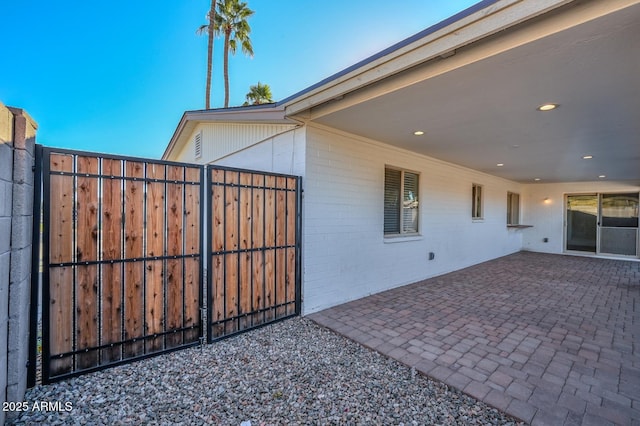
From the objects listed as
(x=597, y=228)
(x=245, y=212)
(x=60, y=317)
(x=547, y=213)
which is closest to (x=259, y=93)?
(x=245, y=212)

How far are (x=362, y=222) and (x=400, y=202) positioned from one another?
50.1 inches

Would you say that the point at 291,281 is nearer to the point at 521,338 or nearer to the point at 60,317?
the point at 60,317

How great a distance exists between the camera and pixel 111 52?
10.9 m

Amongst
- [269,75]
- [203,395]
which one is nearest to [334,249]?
[203,395]

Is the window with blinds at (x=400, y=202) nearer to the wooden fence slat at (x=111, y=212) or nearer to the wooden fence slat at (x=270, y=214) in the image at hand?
the wooden fence slat at (x=270, y=214)

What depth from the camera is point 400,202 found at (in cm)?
568

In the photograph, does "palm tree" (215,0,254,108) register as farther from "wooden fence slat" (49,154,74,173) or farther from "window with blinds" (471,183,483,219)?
"wooden fence slat" (49,154,74,173)

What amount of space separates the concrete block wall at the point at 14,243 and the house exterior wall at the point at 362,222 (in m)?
2.76

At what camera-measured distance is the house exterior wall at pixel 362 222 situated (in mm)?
4172

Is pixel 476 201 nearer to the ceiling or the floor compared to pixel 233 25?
nearer to the floor

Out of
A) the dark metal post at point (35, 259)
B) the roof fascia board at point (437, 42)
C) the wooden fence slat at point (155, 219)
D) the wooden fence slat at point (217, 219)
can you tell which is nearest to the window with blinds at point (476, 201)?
the roof fascia board at point (437, 42)

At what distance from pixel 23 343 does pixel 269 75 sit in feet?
51.5

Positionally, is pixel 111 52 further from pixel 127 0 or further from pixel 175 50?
pixel 127 0

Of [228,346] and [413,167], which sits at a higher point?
[413,167]
